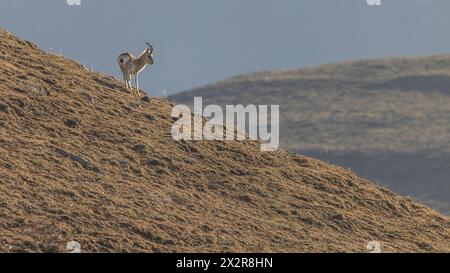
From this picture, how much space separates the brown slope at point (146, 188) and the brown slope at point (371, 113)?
56526 millimetres

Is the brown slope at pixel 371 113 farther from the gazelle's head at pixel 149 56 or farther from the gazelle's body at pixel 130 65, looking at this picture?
the gazelle's body at pixel 130 65

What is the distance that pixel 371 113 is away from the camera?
10694 cm

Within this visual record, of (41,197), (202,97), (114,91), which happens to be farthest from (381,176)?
(41,197)

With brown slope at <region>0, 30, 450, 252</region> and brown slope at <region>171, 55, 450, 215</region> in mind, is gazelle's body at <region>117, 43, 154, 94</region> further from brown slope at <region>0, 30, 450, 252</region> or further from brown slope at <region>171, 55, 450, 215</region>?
brown slope at <region>171, 55, 450, 215</region>

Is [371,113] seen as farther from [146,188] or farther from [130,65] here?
[146,188]

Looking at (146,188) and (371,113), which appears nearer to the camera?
(146,188)

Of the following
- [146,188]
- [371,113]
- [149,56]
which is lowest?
[146,188]

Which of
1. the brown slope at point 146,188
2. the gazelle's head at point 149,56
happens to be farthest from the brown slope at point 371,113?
the brown slope at point 146,188

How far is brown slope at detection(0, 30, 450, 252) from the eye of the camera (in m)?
23.9

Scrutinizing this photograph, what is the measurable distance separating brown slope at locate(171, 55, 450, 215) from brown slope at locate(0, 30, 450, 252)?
56526 millimetres

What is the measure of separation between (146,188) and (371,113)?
81.6m

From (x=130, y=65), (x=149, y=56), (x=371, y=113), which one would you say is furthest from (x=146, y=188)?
(x=371, y=113)

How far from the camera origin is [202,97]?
12312cm
